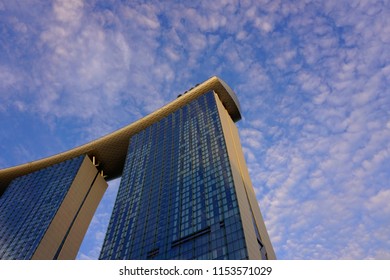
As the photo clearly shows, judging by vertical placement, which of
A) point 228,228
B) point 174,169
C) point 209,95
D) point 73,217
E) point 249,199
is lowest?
point 228,228

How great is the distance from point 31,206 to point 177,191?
55152 mm

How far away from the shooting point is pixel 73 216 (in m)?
99.3

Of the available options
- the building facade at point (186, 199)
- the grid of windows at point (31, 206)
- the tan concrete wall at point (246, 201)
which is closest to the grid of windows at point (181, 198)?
the building facade at point (186, 199)

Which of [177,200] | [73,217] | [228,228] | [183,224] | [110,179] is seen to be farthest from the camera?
[110,179]

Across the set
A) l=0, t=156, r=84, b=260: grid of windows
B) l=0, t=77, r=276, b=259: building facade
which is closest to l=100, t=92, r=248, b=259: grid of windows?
l=0, t=77, r=276, b=259: building facade

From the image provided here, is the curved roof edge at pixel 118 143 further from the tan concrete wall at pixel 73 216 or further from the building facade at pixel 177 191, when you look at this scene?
the tan concrete wall at pixel 73 216

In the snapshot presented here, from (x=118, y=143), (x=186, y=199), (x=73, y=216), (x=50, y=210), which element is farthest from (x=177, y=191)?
(x=118, y=143)

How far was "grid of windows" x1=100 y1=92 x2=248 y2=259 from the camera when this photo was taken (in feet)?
176

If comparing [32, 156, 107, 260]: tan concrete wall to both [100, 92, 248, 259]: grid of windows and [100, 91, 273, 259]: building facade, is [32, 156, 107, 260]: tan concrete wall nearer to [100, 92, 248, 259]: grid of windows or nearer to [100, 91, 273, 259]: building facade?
[100, 92, 248, 259]: grid of windows

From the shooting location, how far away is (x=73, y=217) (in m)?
99.2
